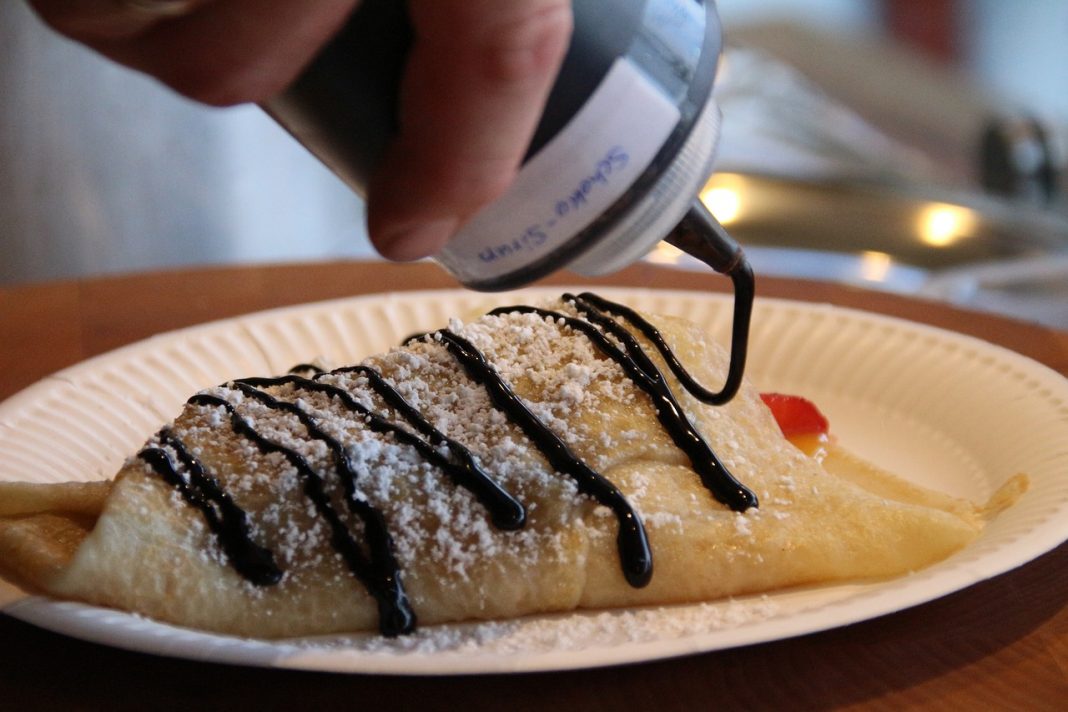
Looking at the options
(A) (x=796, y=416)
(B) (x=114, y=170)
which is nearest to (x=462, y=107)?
(A) (x=796, y=416)

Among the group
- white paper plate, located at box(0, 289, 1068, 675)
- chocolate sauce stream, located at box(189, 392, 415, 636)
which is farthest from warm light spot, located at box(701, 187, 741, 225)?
chocolate sauce stream, located at box(189, 392, 415, 636)

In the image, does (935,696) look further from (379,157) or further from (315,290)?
(315,290)

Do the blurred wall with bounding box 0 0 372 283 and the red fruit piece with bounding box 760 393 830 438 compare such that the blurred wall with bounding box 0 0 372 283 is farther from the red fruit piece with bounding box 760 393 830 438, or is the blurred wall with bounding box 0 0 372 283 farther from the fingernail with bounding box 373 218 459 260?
the fingernail with bounding box 373 218 459 260

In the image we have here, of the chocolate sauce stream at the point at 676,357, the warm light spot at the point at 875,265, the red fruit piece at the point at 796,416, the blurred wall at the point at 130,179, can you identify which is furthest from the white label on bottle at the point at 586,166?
the blurred wall at the point at 130,179

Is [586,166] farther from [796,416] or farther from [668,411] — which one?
[796,416]

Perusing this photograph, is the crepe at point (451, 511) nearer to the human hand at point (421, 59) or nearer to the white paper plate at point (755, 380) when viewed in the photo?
the white paper plate at point (755, 380)

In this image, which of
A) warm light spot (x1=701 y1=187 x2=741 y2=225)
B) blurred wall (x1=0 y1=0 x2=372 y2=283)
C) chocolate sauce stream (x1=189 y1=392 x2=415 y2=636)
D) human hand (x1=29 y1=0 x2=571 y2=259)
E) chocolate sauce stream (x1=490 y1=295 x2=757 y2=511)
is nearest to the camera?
human hand (x1=29 y1=0 x2=571 y2=259)

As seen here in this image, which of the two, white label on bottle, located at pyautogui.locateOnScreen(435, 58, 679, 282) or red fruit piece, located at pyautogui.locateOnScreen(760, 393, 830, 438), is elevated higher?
white label on bottle, located at pyautogui.locateOnScreen(435, 58, 679, 282)
